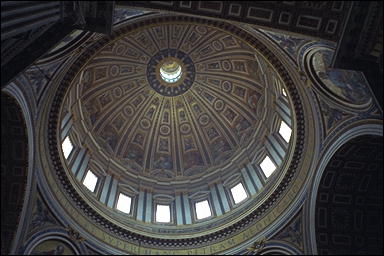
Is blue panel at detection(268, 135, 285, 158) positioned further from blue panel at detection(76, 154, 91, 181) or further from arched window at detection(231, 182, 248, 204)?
blue panel at detection(76, 154, 91, 181)

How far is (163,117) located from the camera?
1051 inches

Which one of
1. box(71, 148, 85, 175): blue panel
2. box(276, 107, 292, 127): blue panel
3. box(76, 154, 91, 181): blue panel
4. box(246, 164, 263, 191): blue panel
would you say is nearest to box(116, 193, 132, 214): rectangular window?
box(76, 154, 91, 181): blue panel

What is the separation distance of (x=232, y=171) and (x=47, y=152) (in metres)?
10.5

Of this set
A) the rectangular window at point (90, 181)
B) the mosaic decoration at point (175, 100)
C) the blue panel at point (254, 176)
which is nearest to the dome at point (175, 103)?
the mosaic decoration at point (175, 100)

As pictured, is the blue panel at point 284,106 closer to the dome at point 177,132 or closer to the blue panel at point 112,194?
the dome at point 177,132

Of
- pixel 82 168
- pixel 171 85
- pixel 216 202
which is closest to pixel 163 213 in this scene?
pixel 216 202

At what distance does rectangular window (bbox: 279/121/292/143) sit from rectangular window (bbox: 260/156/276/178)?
1.46 m

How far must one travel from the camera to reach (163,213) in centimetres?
2092

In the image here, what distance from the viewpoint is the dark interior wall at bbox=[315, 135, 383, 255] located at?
15.0 metres

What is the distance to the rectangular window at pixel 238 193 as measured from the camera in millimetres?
20227

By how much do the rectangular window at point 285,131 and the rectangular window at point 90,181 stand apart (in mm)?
9417

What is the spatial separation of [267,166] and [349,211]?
5.12 metres

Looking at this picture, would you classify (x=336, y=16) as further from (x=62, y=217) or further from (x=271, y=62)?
(x=62, y=217)

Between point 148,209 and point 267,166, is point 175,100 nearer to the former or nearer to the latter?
point 148,209
